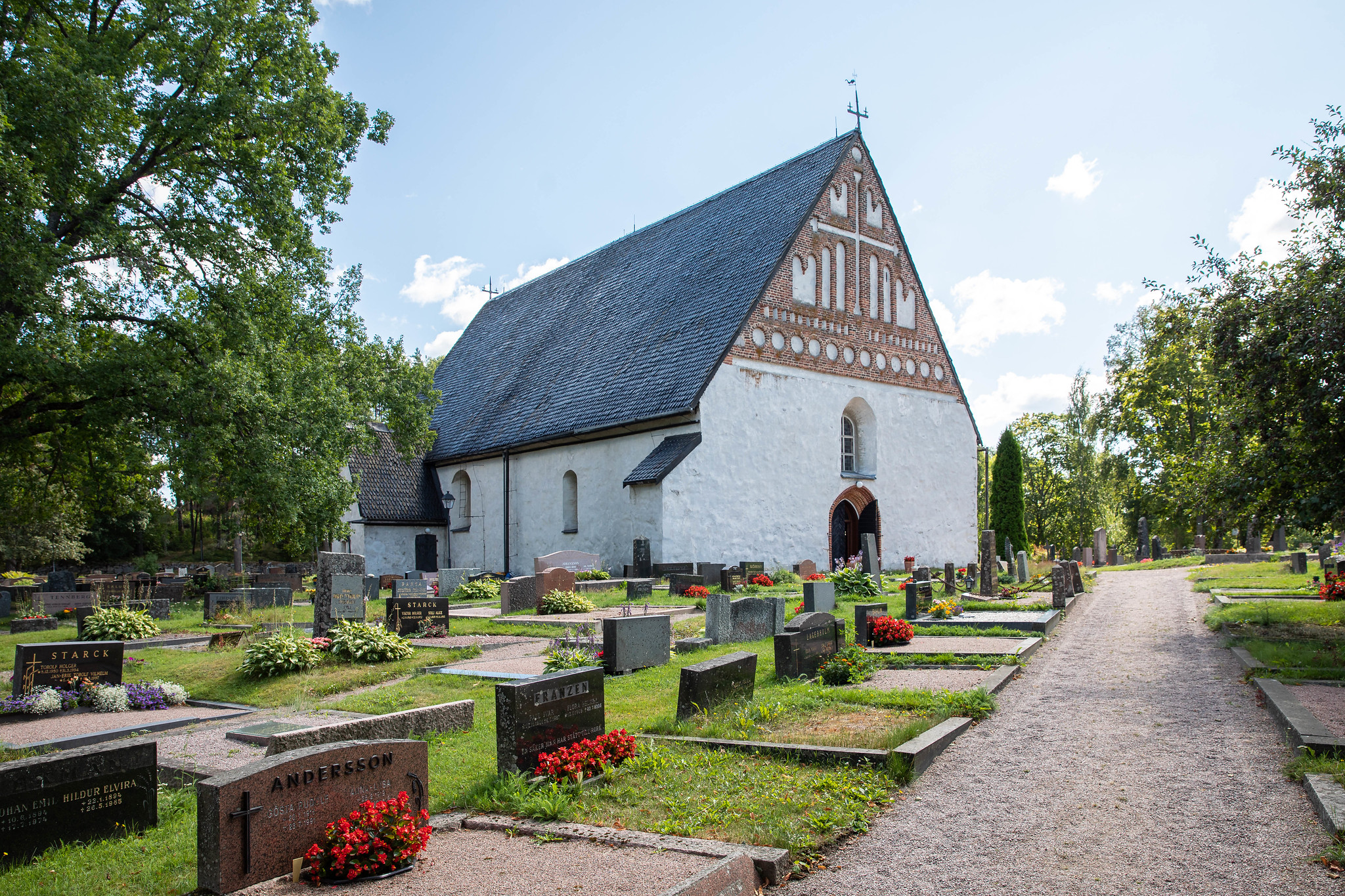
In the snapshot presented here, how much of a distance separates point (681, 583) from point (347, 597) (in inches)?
313

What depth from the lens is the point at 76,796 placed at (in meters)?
5.33

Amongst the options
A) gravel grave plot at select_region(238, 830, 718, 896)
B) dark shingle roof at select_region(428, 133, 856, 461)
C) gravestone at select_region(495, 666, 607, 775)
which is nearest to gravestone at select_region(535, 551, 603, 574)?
dark shingle roof at select_region(428, 133, 856, 461)

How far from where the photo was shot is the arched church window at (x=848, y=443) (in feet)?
89.1

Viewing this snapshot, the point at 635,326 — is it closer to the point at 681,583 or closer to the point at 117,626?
the point at 681,583

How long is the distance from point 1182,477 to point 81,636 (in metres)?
20.7

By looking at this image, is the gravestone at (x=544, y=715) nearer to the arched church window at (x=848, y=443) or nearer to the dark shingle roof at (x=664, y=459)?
the dark shingle roof at (x=664, y=459)

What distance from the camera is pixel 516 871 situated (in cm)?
461

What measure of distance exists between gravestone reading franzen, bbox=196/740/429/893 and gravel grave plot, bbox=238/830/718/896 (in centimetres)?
16

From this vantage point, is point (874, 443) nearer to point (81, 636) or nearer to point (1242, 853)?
point (81, 636)

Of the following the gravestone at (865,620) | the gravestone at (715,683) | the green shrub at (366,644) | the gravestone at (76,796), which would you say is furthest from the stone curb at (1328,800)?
the green shrub at (366,644)

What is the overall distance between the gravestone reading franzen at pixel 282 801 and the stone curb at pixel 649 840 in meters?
0.52

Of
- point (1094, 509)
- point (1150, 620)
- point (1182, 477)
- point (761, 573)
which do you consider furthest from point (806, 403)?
point (1094, 509)

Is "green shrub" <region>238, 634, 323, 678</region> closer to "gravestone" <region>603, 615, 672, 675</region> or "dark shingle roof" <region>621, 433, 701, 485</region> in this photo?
"gravestone" <region>603, 615, 672, 675</region>

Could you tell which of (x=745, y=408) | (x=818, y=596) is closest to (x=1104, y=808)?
(x=818, y=596)
